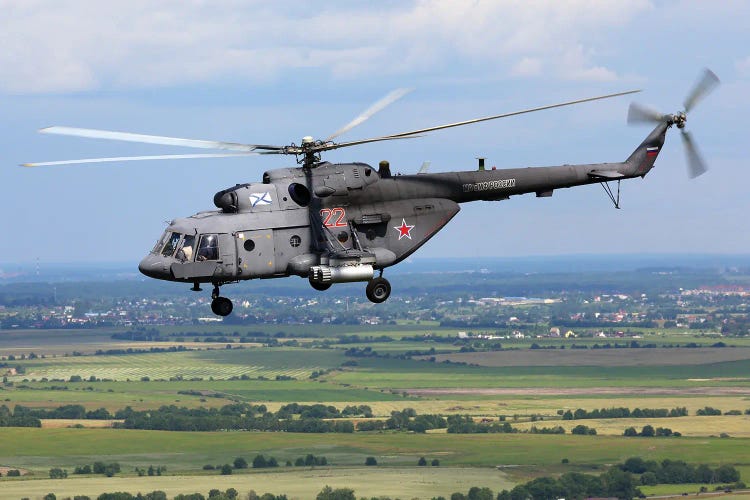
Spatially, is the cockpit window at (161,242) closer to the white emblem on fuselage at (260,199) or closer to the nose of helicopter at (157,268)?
the nose of helicopter at (157,268)

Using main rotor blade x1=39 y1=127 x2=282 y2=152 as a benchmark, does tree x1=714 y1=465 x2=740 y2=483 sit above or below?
below

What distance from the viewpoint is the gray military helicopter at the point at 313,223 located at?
47781 mm

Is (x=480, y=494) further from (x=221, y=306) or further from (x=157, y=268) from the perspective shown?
(x=157, y=268)

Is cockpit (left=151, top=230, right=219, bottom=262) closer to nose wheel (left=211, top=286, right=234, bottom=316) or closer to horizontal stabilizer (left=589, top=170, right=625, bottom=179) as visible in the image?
nose wheel (left=211, top=286, right=234, bottom=316)

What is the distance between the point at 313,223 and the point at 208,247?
4.33m

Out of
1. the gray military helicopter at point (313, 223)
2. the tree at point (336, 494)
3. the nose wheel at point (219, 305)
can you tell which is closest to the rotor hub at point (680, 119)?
the gray military helicopter at point (313, 223)

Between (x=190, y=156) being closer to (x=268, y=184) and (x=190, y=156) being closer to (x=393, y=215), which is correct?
(x=268, y=184)

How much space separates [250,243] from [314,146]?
4447 millimetres

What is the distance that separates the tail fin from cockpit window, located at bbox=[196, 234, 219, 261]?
20.8 meters

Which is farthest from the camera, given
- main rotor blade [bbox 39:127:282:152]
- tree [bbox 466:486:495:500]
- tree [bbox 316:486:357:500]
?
tree [bbox 466:486:495:500]

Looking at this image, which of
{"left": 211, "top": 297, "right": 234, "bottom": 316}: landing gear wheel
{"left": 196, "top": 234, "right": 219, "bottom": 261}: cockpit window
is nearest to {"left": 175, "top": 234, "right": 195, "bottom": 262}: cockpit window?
{"left": 196, "top": 234, "right": 219, "bottom": 261}: cockpit window

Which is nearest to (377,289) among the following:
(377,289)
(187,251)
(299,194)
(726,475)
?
(377,289)

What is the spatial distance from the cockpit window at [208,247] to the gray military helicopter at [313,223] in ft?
0.12

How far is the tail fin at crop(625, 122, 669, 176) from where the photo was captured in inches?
2312
